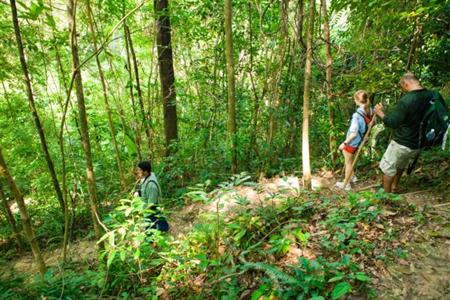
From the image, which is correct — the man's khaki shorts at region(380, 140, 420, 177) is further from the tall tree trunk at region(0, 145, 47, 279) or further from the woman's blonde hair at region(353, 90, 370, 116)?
the tall tree trunk at region(0, 145, 47, 279)

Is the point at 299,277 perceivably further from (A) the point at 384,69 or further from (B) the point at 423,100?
(A) the point at 384,69

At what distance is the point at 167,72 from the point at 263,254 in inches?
250

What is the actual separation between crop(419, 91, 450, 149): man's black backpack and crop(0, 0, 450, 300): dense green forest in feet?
2.89

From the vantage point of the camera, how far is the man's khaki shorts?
3945 millimetres

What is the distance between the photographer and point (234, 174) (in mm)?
5543

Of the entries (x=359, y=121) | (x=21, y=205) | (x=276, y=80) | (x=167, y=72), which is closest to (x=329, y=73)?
(x=359, y=121)

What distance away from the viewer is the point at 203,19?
22.7 feet

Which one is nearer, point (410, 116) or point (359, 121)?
point (410, 116)

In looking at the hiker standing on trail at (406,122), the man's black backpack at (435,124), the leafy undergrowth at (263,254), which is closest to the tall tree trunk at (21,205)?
the leafy undergrowth at (263,254)

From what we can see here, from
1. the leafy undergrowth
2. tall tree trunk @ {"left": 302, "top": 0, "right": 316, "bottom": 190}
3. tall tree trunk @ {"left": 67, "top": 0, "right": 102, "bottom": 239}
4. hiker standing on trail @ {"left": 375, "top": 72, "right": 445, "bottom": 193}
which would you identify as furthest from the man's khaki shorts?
tall tree trunk @ {"left": 67, "top": 0, "right": 102, "bottom": 239}

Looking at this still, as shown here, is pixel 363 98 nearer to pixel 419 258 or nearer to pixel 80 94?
pixel 419 258

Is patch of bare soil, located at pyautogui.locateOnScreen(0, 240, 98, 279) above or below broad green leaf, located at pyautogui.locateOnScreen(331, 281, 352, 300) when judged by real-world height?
below

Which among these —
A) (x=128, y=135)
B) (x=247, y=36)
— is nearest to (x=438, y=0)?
(x=247, y=36)

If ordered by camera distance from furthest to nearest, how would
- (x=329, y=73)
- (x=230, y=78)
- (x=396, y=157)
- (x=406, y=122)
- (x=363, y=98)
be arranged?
(x=230, y=78)
(x=329, y=73)
(x=363, y=98)
(x=396, y=157)
(x=406, y=122)
